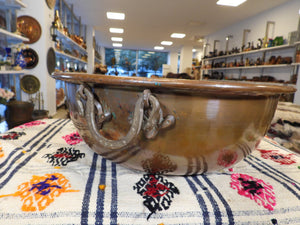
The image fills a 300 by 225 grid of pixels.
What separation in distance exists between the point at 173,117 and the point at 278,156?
525mm

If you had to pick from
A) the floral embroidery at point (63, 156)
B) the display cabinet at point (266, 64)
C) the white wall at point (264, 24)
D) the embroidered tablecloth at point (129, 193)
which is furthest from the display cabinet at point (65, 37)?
the white wall at point (264, 24)

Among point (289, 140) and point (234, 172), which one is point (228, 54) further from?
point (234, 172)

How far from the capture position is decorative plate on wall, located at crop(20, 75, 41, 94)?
3055 millimetres

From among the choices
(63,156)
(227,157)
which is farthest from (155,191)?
(63,156)

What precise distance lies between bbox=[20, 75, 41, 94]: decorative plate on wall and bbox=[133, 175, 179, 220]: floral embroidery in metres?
3.27

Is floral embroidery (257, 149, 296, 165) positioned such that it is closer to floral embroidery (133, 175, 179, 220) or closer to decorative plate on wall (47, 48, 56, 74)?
floral embroidery (133, 175, 179, 220)

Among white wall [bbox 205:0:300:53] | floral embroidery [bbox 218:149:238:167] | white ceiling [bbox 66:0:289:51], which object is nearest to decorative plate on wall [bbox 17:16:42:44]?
white ceiling [bbox 66:0:289:51]

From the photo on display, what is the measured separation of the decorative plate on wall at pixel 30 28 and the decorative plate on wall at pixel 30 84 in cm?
56

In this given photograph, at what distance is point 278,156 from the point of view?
638 mm

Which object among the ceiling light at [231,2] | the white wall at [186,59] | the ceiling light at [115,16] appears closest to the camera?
the ceiling light at [231,2]

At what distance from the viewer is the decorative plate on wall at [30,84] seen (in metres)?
3.05

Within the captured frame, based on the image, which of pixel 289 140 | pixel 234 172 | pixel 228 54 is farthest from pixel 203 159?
pixel 228 54

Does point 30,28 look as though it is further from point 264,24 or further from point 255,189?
point 264,24

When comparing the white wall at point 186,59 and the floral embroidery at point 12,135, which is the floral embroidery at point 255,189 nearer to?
the floral embroidery at point 12,135
